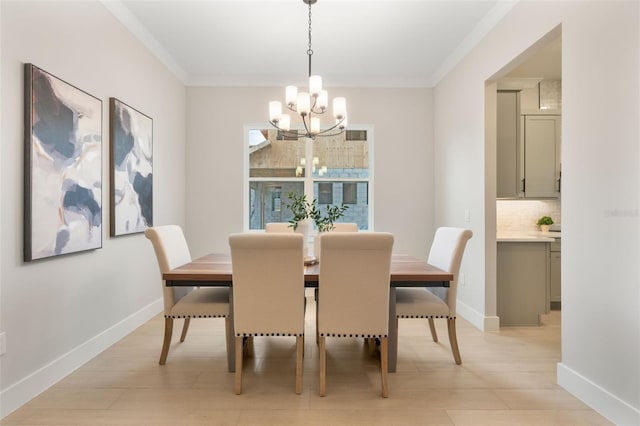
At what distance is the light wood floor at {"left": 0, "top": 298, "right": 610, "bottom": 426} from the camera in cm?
188

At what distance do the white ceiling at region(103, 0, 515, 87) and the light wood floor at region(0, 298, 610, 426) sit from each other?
267 cm

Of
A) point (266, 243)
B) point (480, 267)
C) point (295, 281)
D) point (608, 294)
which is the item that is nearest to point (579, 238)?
point (608, 294)

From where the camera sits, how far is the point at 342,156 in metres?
4.72

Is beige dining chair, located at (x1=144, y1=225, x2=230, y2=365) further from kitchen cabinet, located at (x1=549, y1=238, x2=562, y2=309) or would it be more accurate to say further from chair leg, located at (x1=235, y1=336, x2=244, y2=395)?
kitchen cabinet, located at (x1=549, y1=238, x2=562, y2=309)

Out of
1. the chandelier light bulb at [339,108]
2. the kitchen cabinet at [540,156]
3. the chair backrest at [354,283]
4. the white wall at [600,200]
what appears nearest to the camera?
the white wall at [600,200]

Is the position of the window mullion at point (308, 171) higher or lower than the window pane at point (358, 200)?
higher

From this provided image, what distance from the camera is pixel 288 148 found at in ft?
15.5

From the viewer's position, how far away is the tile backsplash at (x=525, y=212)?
4.28 metres

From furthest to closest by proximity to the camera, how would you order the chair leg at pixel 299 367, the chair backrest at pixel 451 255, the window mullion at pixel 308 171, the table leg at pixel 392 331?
the window mullion at pixel 308 171
the chair backrest at pixel 451 255
the table leg at pixel 392 331
the chair leg at pixel 299 367

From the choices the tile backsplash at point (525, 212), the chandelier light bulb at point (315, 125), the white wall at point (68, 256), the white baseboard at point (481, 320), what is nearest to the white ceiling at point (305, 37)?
the white wall at point (68, 256)

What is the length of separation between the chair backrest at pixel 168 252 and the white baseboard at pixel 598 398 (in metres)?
2.52

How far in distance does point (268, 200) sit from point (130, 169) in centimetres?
Answer: 186

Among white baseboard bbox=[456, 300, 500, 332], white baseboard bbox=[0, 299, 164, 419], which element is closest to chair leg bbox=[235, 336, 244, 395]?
white baseboard bbox=[0, 299, 164, 419]

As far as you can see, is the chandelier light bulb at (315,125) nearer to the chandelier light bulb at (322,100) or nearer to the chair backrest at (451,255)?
the chandelier light bulb at (322,100)
